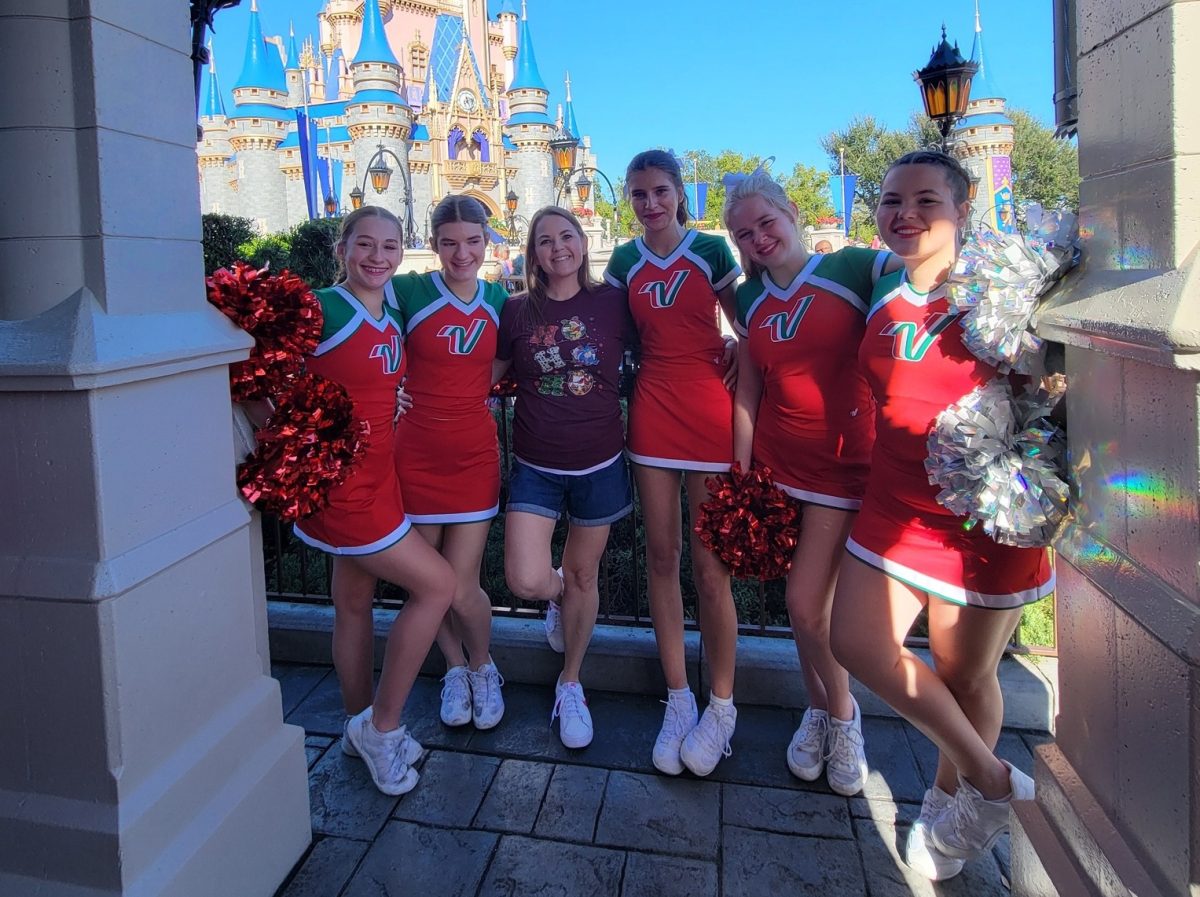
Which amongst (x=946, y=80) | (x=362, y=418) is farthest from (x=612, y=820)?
(x=946, y=80)

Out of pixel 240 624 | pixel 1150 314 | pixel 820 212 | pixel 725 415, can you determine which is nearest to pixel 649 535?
pixel 725 415

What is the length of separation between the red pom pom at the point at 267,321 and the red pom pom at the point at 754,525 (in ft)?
4.53

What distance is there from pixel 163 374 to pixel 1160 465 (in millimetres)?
2060

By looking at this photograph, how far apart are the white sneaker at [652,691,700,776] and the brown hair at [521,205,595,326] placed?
148 cm

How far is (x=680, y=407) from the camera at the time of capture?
2760mm

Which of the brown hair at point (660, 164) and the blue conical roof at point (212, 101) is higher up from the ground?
the blue conical roof at point (212, 101)

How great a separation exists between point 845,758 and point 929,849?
433 mm

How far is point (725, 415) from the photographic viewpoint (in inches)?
109

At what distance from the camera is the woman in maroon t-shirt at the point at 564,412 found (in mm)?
2848

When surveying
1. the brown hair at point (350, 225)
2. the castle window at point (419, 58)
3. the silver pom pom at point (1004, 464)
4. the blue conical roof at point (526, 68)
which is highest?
the castle window at point (419, 58)

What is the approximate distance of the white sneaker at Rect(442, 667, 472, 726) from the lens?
9.96 feet

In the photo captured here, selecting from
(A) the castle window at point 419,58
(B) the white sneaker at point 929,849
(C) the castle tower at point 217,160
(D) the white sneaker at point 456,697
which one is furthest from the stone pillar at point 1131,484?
(A) the castle window at point 419,58

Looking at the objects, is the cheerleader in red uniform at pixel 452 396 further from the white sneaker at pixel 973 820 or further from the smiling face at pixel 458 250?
the white sneaker at pixel 973 820

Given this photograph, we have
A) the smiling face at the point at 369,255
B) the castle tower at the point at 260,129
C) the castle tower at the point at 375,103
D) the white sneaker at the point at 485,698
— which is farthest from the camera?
the castle tower at the point at 260,129
